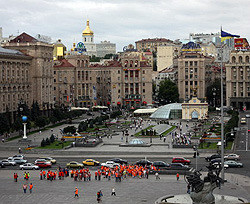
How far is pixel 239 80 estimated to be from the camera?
5881 inches

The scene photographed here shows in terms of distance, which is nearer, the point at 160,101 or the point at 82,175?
the point at 82,175

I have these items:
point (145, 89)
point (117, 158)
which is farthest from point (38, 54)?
point (117, 158)

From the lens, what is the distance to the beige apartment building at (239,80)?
14875 centimetres

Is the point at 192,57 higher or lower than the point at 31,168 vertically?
higher

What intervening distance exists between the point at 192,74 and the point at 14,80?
6080 cm

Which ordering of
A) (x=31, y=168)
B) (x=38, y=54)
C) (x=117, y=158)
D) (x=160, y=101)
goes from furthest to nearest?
1. (x=160, y=101)
2. (x=38, y=54)
3. (x=117, y=158)
4. (x=31, y=168)

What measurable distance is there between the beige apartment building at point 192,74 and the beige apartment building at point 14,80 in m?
51.5

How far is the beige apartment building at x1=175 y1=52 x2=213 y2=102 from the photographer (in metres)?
161

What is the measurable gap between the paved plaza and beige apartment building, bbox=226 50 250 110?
95.9 metres

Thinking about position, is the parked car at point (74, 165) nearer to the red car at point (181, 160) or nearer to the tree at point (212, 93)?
the red car at point (181, 160)

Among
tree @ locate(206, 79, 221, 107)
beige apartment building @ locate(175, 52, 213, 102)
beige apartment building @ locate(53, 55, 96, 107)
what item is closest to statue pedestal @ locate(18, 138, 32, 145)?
beige apartment building @ locate(53, 55, 96, 107)

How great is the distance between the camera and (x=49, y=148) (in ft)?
252

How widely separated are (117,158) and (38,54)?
221 ft

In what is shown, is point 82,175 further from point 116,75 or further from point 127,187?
point 116,75
